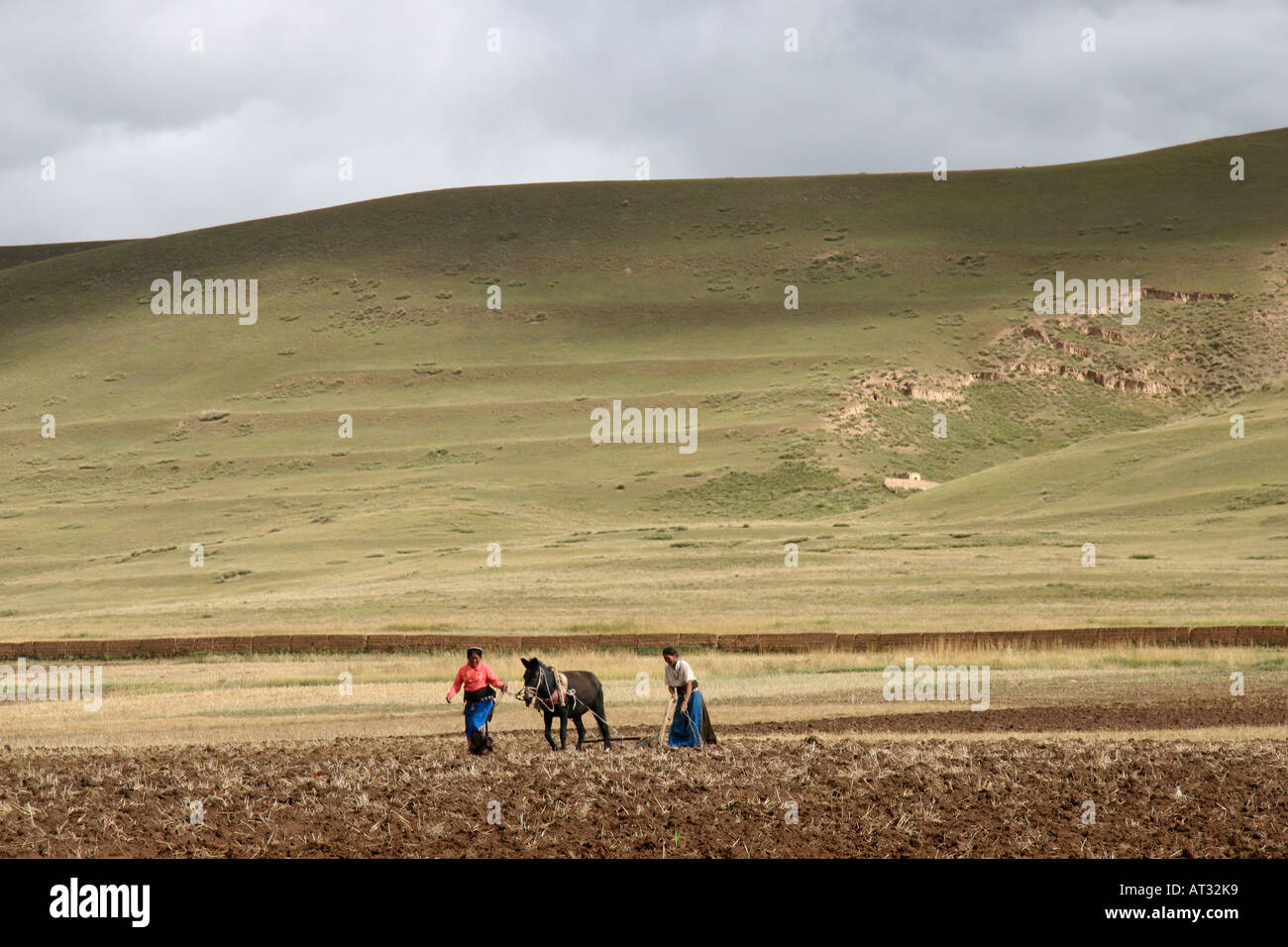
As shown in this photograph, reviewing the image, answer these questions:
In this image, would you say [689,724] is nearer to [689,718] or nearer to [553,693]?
[689,718]

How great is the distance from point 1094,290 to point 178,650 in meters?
108

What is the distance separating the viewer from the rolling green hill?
178 feet

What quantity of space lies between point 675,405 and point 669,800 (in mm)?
96036

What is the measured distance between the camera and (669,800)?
1628cm

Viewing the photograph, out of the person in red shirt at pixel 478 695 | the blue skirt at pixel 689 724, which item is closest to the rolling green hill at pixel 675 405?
the blue skirt at pixel 689 724

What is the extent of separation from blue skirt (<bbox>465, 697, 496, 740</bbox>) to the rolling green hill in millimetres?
23072

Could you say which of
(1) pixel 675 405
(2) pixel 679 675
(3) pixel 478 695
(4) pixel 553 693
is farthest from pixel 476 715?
(1) pixel 675 405

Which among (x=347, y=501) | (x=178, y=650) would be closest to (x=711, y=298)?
(x=347, y=501)

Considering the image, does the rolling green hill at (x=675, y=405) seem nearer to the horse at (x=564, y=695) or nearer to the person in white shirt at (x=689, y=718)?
the person in white shirt at (x=689, y=718)

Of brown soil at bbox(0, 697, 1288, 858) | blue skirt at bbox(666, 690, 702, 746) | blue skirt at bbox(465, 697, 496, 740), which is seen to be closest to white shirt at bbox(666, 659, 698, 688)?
blue skirt at bbox(666, 690, 702, 746)

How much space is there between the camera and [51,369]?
448ft

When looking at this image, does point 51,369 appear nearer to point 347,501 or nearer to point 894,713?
point 347,501

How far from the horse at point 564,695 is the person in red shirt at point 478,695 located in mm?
511

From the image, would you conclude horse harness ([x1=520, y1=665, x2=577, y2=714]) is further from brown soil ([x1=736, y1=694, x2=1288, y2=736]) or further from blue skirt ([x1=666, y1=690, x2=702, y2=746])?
brown soil ([x1=736, y1=694, x2=1288, y2=736])
